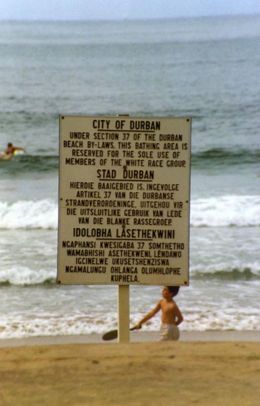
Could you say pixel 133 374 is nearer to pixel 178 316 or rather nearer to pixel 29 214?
pixel 178 316

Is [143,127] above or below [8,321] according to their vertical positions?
above

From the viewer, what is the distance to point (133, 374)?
2.09 m

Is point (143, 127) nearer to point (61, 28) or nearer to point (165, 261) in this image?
point (165, 261)

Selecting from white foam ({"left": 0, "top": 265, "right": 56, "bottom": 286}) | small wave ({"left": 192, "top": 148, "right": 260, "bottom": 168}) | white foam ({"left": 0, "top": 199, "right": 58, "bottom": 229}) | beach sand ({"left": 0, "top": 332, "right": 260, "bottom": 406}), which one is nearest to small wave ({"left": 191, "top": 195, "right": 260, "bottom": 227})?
small wave ({"left": 192, "top": 148, "right": 260, "bottom": 168})

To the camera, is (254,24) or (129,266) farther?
(254,24)

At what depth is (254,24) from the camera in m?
8.17

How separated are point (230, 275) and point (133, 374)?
420 cm

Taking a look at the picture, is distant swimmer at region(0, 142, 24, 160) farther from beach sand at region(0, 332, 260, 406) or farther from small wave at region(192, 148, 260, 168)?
beach sand at region(0, 332, 260, 406)

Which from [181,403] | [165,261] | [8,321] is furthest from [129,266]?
[8,321]

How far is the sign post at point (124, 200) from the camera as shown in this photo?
2.31 m

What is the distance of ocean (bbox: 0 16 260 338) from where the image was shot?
5.64 meters

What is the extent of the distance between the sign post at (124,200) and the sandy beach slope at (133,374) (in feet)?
0.67

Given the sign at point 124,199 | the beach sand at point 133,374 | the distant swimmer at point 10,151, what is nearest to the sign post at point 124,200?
the sign at point 124,199

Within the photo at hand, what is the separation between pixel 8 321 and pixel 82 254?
109 inches
